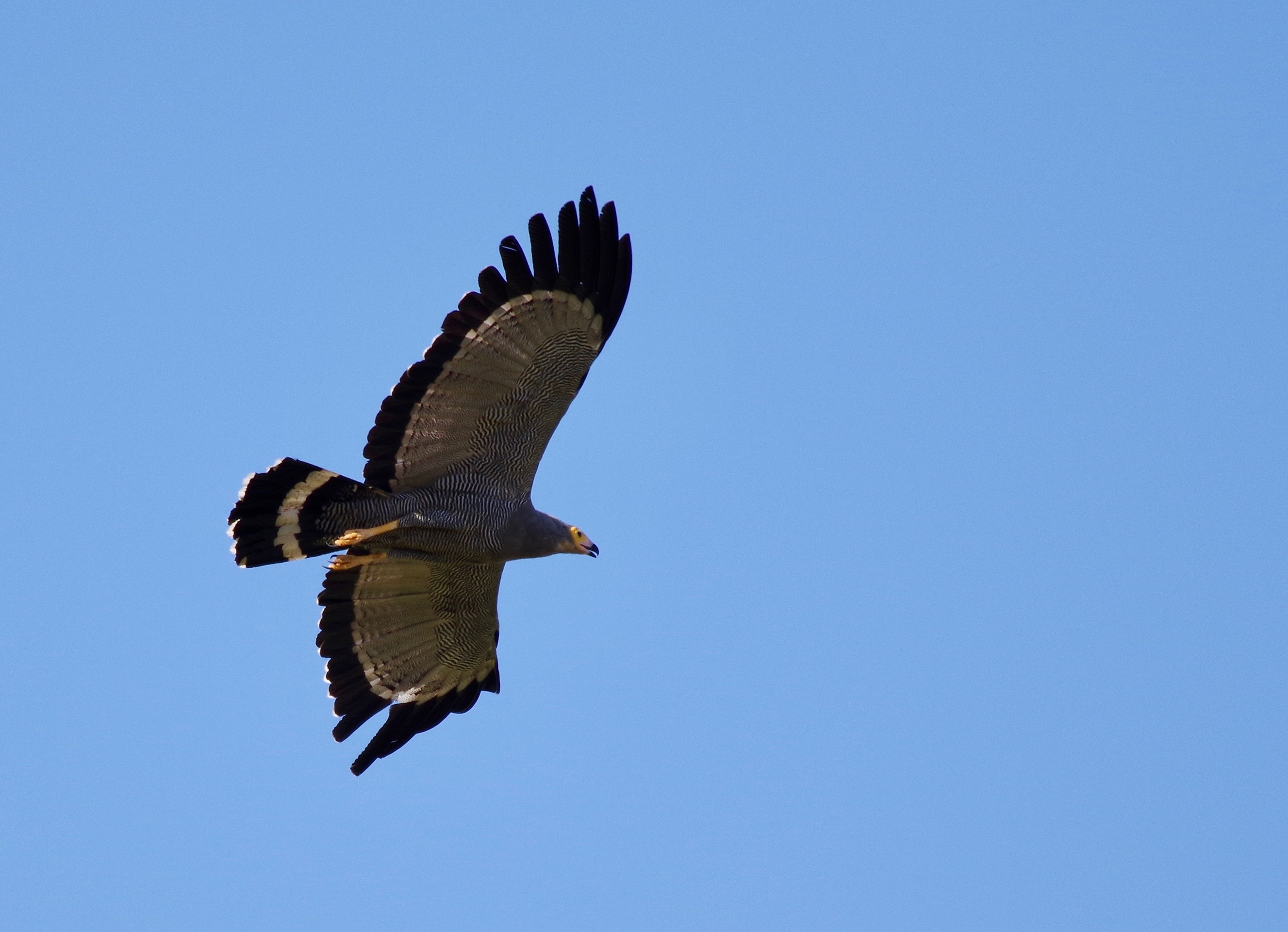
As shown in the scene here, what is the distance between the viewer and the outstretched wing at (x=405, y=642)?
15930mm

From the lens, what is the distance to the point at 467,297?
14.6 m

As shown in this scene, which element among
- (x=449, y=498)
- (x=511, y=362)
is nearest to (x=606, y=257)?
(x=511, y=362)

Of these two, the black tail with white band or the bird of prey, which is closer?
the bird of prey

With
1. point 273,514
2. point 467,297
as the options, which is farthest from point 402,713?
point 467,297

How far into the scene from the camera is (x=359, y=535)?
595 inches

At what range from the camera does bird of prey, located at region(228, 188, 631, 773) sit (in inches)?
572

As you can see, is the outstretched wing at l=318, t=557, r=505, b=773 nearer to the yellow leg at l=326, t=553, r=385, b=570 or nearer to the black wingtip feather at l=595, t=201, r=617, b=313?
the yellow leg at l=326, t=553, r=385, b=570

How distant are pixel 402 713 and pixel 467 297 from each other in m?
4.22

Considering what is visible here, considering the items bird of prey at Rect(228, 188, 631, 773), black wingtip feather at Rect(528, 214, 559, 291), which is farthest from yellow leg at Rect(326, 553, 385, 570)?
black wingtip feather at Rect(528, 214, 559, 291)

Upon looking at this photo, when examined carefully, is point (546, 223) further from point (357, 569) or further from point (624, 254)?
point (357, 569)

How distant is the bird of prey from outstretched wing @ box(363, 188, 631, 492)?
13 millimetres

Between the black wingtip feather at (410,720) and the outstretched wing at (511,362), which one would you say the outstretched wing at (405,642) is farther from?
the outstretched wing at (511,362)

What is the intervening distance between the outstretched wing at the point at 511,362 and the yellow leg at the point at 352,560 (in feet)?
2.35

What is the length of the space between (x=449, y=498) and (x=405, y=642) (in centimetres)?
175
